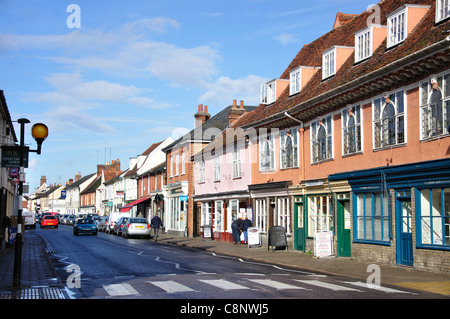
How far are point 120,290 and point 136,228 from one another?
29239 millimetres

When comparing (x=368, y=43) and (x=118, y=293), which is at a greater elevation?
(x=368, y=43)

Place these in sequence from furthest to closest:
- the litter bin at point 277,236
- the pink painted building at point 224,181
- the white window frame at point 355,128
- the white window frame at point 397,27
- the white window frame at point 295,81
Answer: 1. the pink painted building at point 224,181
2. the white window frame at point 295,81
3. the litter bin at point 277,236
4. the white window frame at point 355,128
5. the white window frame at point 397,27

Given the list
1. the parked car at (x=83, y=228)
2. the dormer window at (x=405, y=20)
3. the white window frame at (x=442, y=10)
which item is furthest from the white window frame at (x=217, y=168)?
the white window frame at (x=442, y=10)

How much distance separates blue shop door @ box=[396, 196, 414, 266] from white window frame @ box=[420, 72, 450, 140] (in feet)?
8.37

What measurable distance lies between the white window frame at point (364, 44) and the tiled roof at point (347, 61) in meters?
0.32

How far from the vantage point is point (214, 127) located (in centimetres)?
4431

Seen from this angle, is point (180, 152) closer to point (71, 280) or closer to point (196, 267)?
point (196, 267)

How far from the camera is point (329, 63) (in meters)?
24.3

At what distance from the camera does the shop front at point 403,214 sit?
53.6 ft

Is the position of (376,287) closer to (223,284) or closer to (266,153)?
(223,284)

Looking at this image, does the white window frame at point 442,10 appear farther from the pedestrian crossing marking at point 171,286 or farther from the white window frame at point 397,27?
the pedestrian crossing marking at point 171,286
